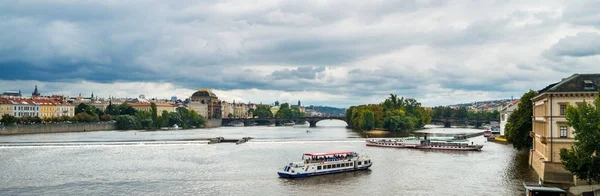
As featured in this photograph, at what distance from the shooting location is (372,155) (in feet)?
211

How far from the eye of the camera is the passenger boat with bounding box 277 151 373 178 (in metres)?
46.3

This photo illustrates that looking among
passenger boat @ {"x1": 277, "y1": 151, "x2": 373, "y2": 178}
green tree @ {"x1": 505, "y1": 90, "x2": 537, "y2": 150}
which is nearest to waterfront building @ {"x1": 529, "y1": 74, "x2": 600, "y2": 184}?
green tree @ {"x1": 505, "y1": 90, "x2": 537, "y2": 150}

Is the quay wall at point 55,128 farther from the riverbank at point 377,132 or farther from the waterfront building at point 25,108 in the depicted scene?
the riverbank at point 377,132

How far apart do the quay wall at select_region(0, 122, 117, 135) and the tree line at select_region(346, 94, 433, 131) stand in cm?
6126

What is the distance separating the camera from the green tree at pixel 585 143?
30.8 metres

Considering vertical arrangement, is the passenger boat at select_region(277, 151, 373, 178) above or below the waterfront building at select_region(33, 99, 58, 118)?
below

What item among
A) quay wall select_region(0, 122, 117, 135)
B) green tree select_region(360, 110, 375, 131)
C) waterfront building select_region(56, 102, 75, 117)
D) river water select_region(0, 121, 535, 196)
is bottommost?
river water select_region(0, 121, 535, 196)

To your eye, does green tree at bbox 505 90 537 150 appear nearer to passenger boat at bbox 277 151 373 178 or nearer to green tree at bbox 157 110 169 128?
passenger boat at bbox 277 151 373 178

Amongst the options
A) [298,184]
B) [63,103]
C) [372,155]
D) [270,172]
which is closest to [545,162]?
[298,184]

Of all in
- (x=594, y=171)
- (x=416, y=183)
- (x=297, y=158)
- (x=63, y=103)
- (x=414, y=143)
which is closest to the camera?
(x=594, y=171)

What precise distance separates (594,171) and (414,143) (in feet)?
151

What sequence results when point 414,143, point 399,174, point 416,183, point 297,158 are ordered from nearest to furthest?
point 416,183 < point 399,174 < point 297,158 < point 414,143

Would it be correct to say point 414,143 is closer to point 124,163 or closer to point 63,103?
point 124,163

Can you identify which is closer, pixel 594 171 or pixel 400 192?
pixel 594 171
